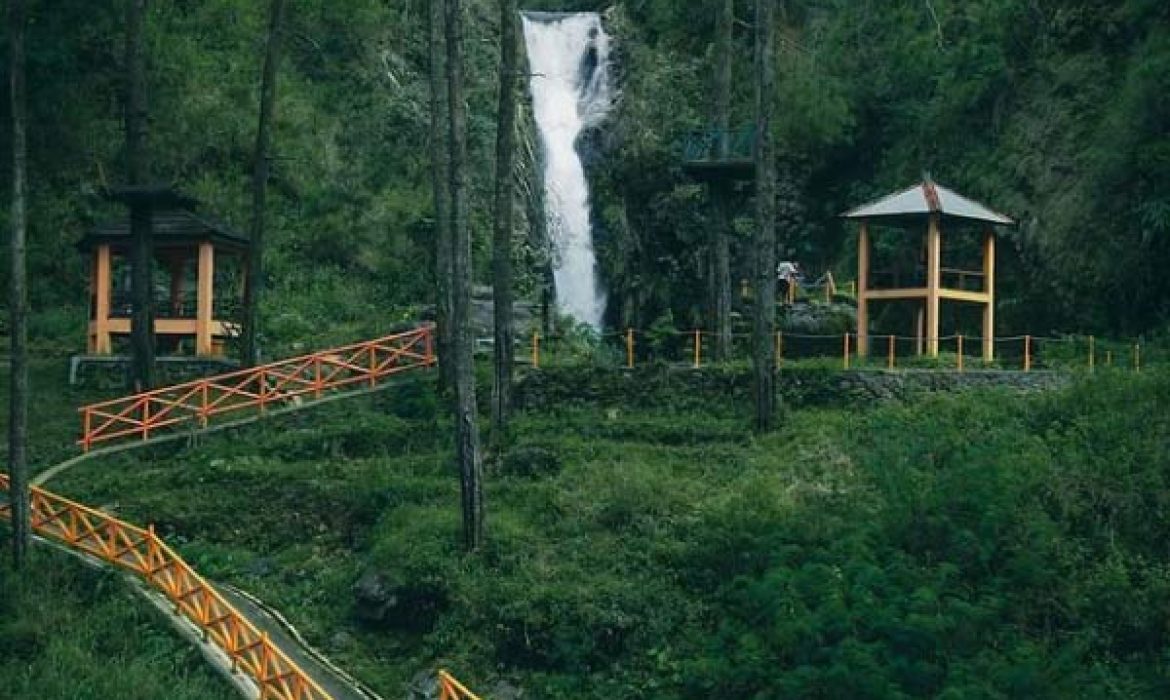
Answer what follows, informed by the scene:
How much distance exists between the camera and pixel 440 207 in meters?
29.8

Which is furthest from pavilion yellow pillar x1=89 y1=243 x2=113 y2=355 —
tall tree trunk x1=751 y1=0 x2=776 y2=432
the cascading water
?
tall tree trunk x1=751 y1=0 x2=776 y2=432

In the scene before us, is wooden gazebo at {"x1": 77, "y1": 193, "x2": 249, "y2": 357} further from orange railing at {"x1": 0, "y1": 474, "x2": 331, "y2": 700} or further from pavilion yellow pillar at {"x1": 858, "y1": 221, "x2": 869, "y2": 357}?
pavilion yellow pillar at {"x1": 858, "y1": 221, "x2": 869, "y2": 357}

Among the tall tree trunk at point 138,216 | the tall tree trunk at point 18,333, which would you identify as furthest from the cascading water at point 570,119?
the tall tree trunk at point 18,333

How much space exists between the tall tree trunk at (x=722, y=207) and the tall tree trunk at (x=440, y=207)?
510 cm

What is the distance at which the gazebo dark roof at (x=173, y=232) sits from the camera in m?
34.2

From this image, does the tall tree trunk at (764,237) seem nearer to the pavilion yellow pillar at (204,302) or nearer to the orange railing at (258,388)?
the orange railing at (258,388)

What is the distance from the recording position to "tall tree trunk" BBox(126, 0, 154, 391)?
101ft

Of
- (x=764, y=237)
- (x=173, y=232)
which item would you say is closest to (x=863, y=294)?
(x=764, y=237)

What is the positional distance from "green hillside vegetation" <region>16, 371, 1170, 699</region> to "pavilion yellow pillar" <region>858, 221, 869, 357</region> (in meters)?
3.66

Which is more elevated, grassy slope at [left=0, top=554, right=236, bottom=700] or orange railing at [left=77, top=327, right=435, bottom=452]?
orange railing at [left=77, top=327, right=435, bottom=452]

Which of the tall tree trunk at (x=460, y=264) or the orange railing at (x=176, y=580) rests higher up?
the tall tree trunk at (x=460, y=264)

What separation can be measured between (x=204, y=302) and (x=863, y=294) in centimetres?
1331

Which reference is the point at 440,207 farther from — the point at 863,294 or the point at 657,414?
the point at 863,294

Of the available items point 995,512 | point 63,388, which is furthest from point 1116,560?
point 63,388
